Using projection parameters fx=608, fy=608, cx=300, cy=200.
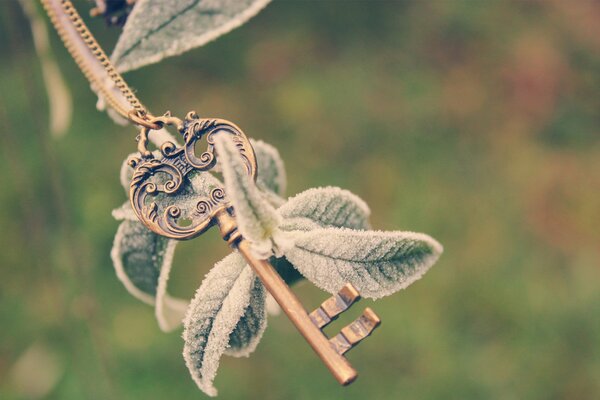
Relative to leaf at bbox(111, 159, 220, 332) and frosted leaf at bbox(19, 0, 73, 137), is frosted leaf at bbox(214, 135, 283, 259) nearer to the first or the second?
leaf at bbox(111, 159, 220, 332)


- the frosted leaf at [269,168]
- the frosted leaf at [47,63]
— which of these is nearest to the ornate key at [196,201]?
the frosted leaf at [269,168]

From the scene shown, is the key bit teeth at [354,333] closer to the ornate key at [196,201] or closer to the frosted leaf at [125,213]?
the ornate key at [196,201]

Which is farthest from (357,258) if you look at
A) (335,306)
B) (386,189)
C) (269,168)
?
(386,189)

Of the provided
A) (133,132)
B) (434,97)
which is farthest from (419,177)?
(133,132)

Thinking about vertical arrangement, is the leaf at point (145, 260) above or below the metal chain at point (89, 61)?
below

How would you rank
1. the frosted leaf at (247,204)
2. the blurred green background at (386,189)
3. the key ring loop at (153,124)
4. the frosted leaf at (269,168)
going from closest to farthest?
the frosted leaf at (247,204), the key ring loop at (153,124), the frosted leaf at (269,168), the blurred green background at (386,189)

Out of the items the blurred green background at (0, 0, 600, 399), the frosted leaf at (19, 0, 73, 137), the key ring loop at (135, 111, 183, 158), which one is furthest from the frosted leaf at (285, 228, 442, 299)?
the blurred green background at (0, 0, 600, 399)

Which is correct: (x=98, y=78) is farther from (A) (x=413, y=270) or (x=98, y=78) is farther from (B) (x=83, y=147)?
(B) (x=83, y=147)

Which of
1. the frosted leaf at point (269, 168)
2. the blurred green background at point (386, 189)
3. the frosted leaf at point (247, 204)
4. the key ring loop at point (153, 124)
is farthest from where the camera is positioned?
the blurred green background at point (386, 189)
